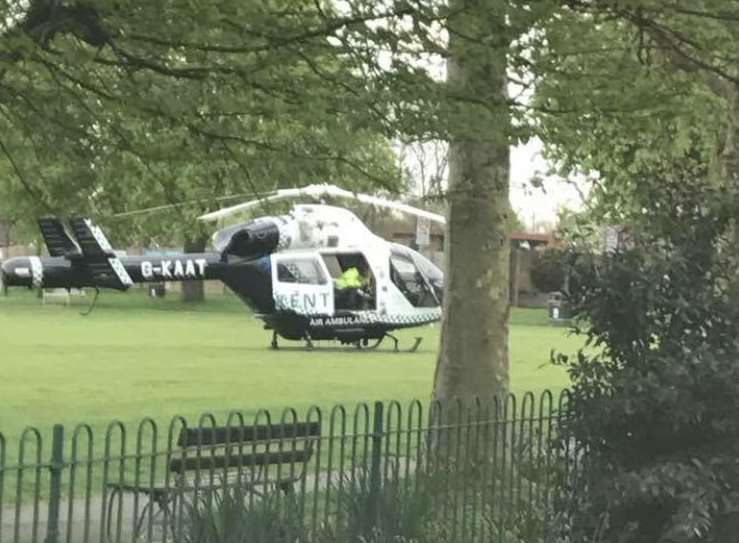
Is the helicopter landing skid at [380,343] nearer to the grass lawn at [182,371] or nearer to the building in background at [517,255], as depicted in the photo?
the grass lawn at [182,371]

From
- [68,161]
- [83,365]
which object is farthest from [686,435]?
[83,365]

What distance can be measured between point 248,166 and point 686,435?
2.73m

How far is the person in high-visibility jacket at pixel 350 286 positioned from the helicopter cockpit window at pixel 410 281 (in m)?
0.88

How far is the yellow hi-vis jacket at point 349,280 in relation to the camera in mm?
35906

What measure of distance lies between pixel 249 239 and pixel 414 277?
4.54 metres

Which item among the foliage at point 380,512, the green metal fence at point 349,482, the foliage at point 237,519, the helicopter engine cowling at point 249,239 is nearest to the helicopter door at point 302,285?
the helicopter engine cowling at point 249,239

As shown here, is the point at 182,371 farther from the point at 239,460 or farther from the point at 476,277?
the point at 239,460

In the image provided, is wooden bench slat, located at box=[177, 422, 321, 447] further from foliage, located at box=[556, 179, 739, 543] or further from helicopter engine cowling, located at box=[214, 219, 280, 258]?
helicopter engine cowling, located at box=[214, 219, 280, 258]

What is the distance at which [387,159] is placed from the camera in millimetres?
8664

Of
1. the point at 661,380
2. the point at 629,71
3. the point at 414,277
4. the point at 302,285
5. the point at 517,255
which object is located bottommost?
the point at 661,380

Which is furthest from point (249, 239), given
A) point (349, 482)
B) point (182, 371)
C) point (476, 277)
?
point (349, 482)

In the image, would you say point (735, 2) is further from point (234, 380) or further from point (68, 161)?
point (234, 380)

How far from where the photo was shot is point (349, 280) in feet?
118

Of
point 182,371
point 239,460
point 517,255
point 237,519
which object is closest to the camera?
point 237,519
